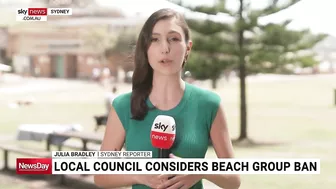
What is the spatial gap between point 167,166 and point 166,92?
0.29 m

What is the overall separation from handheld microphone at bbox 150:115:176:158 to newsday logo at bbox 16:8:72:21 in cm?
114

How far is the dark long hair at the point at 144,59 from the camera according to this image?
2025mm

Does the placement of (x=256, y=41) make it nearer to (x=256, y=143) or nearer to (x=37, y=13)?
(x=256, y=143)

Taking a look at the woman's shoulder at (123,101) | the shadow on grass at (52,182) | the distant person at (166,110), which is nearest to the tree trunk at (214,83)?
the shadow on grass at (52,182)

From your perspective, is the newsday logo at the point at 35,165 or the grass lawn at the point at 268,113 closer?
the newsday logo at the point at 35,165

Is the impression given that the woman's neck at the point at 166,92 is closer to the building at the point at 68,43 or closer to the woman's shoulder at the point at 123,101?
the woman's shoulder at the point at 123,101

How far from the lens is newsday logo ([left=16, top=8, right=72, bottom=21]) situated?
108 inches

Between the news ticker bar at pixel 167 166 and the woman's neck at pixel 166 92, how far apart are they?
21 centimetres

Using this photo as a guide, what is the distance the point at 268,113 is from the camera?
408 cm

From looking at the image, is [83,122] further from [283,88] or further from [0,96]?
[283,88]

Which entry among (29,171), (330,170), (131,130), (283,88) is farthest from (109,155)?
(283,88)

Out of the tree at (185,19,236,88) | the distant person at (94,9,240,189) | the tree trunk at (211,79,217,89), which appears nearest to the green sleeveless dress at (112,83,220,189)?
the distant person at (94,9,240,189)

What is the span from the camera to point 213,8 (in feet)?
11.1

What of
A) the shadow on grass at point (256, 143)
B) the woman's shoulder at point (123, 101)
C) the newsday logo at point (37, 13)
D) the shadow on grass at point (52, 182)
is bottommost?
the shadow on grass at point (52, 182)
